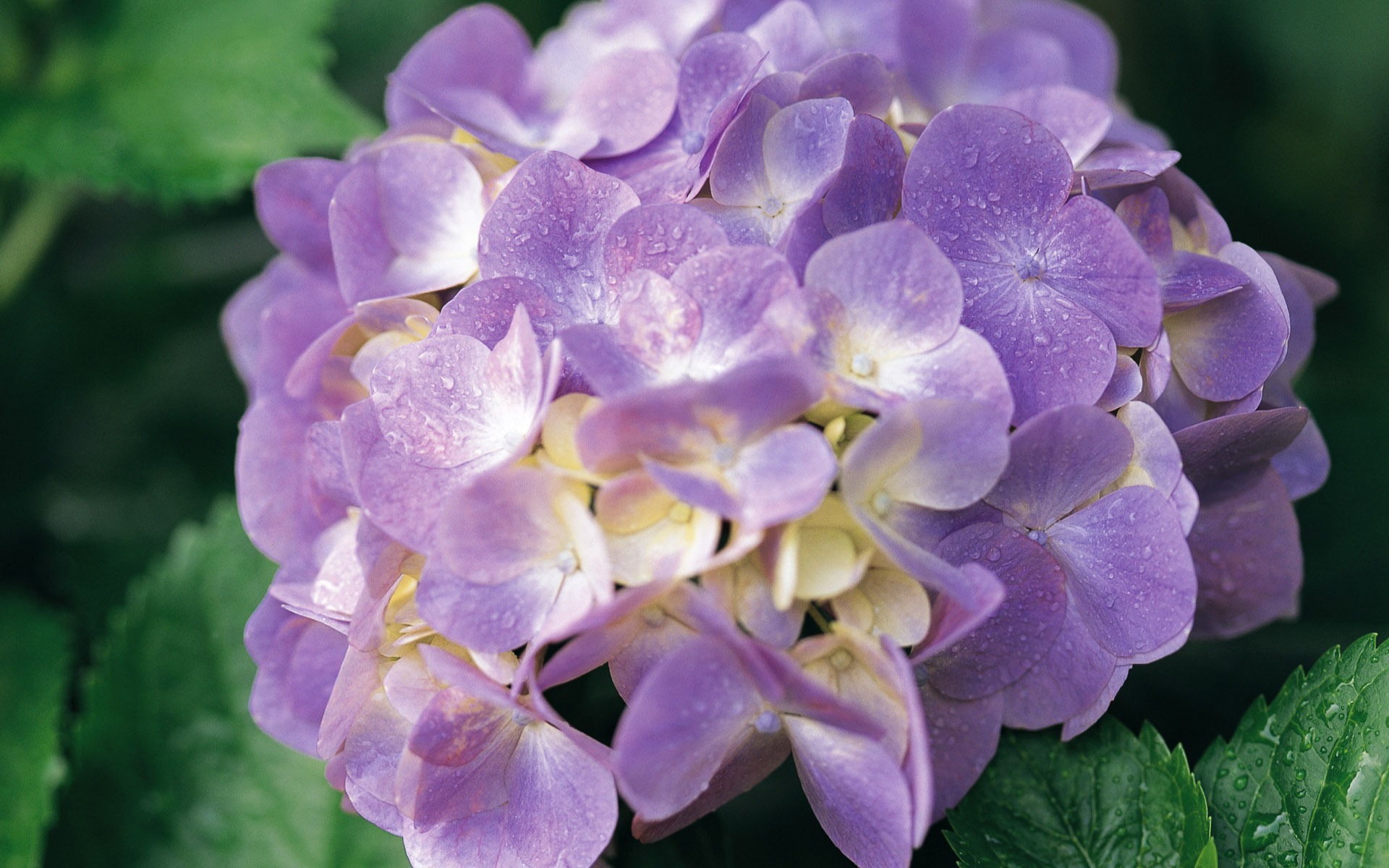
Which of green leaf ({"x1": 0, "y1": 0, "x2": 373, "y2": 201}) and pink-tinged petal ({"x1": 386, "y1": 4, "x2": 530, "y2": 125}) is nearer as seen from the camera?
pink-tinged petal ({"x1": 386, "y1": 4, "x2": 530, "y2": 125})

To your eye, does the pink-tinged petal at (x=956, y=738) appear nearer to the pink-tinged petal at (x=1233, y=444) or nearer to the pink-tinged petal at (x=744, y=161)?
the pink-tinged petal at (x=1233, y=444)

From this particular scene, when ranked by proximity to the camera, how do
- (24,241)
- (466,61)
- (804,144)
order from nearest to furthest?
1. (804,144)
2. (466,61)
3. (24,241)

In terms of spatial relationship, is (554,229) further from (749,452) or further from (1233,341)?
(1233,341)

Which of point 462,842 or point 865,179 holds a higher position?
point 865,179

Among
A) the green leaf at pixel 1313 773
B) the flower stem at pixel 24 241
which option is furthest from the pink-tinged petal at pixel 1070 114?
the flower stem at pixel 24 241

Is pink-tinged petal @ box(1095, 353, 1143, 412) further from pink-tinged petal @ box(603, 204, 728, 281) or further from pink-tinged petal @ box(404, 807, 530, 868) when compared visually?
pink-tinged petal @ box(404, 807, 530, 868)

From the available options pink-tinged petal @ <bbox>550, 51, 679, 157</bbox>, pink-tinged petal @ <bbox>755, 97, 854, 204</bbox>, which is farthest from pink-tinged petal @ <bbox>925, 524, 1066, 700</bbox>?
pink-tinged petal @ <bbox>550, 51, 679, 157</bbox>

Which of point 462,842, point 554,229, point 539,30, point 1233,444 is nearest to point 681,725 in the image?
point 462,842
